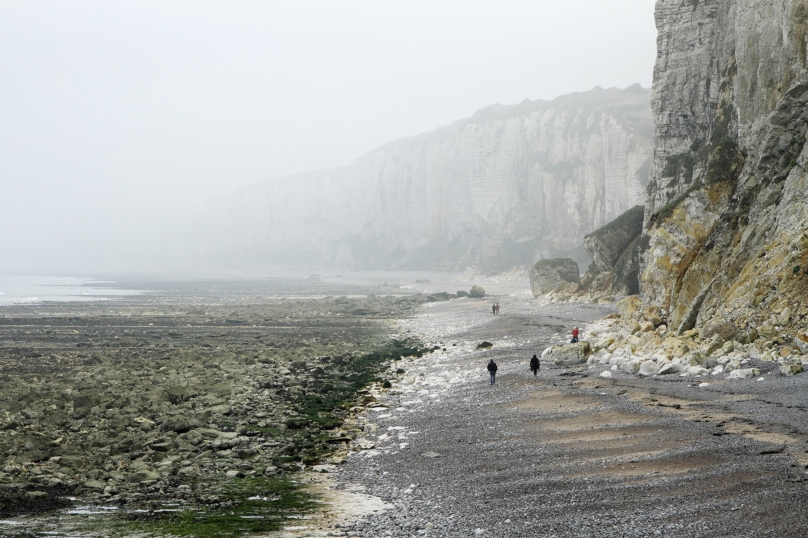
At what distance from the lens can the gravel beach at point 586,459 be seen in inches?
309

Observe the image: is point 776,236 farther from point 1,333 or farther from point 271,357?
point 1,333

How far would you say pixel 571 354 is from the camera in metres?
19.6

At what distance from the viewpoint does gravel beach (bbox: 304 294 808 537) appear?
7.84 m

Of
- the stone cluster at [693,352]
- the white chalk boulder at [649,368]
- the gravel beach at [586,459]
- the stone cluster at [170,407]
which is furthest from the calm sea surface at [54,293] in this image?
the white chalk boulder at [649,368]

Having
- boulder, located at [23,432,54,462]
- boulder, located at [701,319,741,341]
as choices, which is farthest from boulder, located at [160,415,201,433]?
boulder, located at [701,319,741,341]

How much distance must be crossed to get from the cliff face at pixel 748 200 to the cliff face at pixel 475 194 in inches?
2287

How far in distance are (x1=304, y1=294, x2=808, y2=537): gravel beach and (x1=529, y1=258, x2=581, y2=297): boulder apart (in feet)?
115

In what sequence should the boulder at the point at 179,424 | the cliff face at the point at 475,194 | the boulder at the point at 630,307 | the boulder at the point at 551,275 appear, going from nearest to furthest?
the boulder at the point at 179,424 → the boulder at the point at 630,307 → the boulder at the point at 551,275 → the cliff face at the point at 475,194

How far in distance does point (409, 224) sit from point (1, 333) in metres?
102

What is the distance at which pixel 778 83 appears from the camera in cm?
2064

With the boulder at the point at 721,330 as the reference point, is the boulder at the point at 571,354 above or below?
below

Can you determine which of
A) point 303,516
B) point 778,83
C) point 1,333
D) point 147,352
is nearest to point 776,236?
point 778,83

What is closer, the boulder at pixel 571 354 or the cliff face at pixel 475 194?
the boulder at pixel 571 354

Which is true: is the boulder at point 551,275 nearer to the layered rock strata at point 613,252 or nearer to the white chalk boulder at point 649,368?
the layered rock strata at point 613,252
